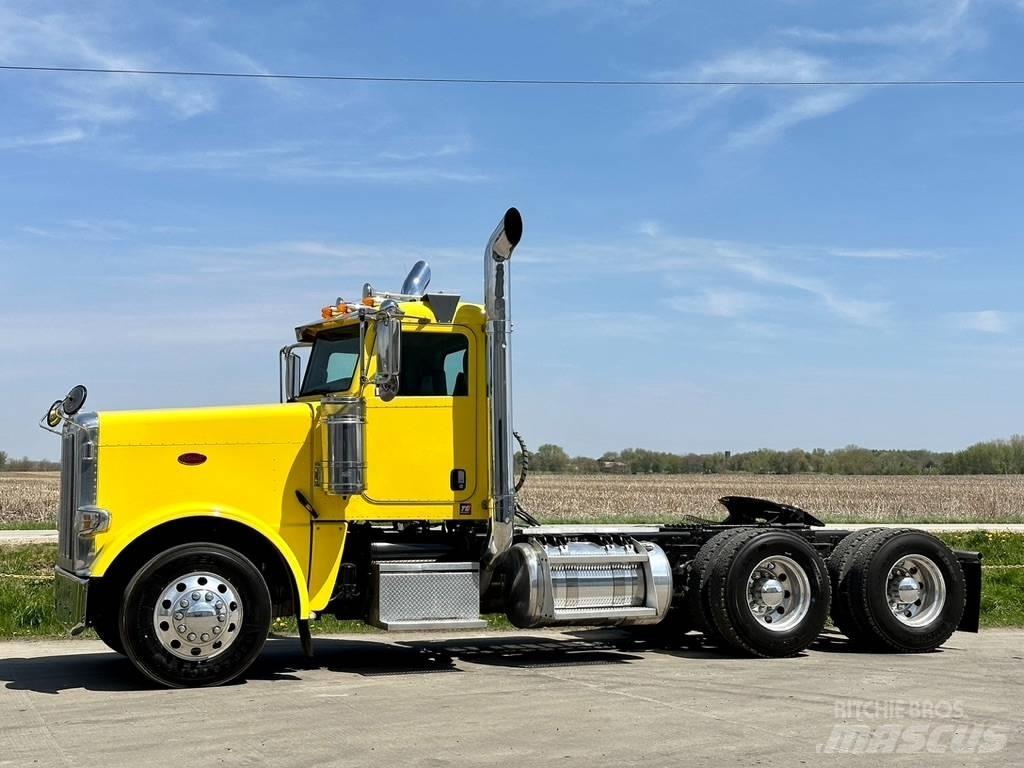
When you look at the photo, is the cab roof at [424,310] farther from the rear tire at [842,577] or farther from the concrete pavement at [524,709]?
the rear tire at [842,577]

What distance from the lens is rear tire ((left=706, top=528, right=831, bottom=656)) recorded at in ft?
37.7

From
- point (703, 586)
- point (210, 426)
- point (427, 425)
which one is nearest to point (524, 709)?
point (427, 425)

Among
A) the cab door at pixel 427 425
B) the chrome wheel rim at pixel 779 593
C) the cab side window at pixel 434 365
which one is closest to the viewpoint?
the cab door at pixel 427 425

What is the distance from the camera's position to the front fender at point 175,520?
9781mm

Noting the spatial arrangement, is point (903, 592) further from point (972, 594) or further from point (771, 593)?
point (771, 593)

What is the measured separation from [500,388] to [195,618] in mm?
3216

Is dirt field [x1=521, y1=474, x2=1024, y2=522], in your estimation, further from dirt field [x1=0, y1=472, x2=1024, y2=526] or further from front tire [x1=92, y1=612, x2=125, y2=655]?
front tire [x1=92, y1=612, x2=125, y2=655]

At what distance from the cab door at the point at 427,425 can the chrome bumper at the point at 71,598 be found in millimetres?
2359

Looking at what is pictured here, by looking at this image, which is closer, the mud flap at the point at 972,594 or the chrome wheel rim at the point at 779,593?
the chrome wheel rim at the point at 779,593

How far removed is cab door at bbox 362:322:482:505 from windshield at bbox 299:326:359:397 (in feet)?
1.34

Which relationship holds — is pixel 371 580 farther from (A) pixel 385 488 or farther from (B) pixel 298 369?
(B) pixel 298 369

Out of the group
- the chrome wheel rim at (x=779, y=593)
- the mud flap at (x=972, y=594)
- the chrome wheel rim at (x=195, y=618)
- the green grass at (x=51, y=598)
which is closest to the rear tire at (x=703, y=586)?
the chrome wheel rim at (x=779, y=593)

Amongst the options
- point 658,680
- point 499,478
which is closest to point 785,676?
point 658,680

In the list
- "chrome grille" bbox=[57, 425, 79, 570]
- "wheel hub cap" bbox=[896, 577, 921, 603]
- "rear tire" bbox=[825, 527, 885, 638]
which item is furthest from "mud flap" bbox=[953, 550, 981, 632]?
"chrome grille" bbox=[57, 425, 79, 570]
